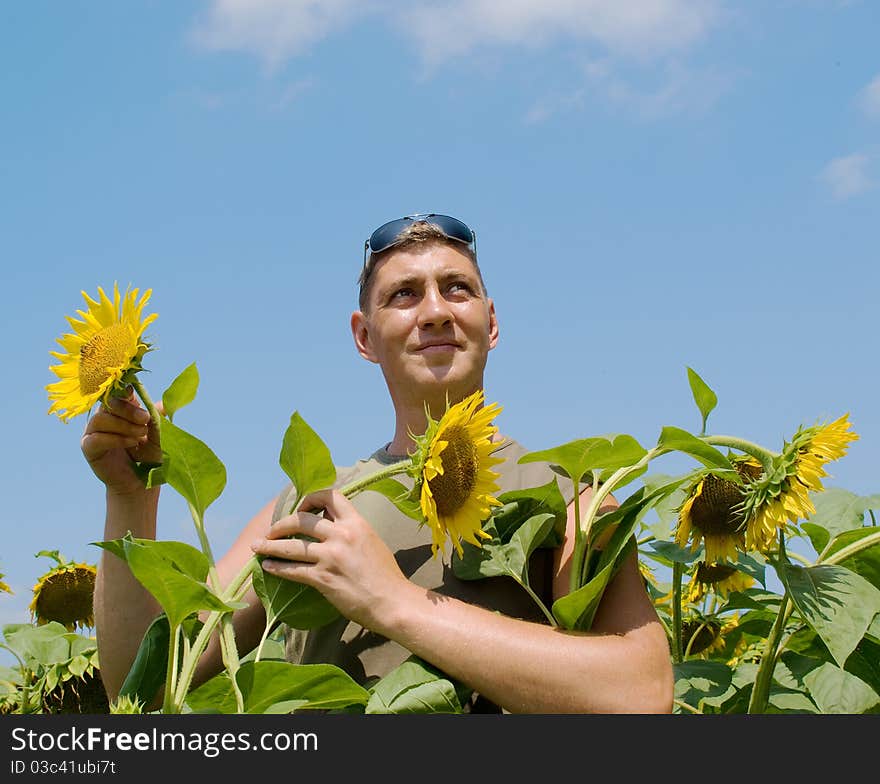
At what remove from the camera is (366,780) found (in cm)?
162

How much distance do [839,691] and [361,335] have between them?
4.79ft

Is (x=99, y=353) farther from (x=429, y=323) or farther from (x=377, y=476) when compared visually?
(x=429, y=323)

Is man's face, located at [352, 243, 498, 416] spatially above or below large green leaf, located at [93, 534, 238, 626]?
above

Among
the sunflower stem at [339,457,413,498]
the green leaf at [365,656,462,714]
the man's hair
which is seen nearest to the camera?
the green leaf at [365,656,462,714]

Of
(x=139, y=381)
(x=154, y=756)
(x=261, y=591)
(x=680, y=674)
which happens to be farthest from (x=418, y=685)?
(x=680, y=674)

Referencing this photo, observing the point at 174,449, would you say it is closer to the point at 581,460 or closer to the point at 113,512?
the point at 113,512

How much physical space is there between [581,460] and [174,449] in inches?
28.8

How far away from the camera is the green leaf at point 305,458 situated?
1.71 m

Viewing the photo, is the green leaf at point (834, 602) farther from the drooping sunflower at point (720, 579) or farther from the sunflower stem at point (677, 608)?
the drooping sunflower at point (720, 579)

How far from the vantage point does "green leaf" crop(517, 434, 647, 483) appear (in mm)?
1946

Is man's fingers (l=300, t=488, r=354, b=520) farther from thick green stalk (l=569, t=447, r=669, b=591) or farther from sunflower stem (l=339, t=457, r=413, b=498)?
thick green stalk (l=569, t=447, r=669, b=591)

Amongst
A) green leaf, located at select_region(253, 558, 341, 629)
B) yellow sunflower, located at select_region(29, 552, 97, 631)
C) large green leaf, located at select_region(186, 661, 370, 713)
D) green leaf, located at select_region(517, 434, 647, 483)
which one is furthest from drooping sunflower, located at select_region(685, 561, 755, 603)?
yellow sunflower, located at select_region(29, 552, 97, 631)

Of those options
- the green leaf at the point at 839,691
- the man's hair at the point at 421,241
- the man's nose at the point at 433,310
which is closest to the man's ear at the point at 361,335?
the man's hair at the point at 421,241

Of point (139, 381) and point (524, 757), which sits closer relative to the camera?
point (524, 757)
